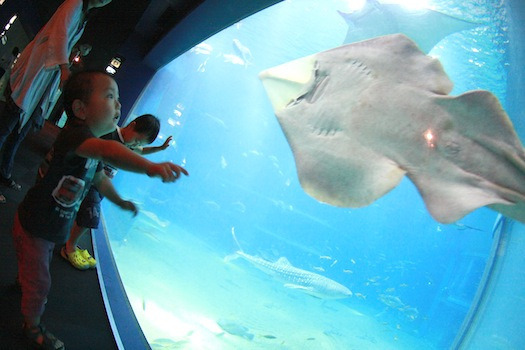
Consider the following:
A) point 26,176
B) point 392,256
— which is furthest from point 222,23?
point 392,256

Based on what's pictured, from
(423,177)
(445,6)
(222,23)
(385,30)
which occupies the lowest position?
(423,177)

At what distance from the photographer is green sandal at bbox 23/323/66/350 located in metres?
0.91

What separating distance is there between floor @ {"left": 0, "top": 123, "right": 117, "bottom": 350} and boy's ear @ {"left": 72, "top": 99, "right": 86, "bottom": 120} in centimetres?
73

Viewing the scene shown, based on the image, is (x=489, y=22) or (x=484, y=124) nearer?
(x=484, y=124)

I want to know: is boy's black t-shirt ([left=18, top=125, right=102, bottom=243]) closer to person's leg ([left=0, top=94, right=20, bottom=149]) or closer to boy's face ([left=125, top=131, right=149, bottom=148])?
boy's face ([left=125, top=131, right=149, bottom=148])

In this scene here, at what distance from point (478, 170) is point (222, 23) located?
316cm

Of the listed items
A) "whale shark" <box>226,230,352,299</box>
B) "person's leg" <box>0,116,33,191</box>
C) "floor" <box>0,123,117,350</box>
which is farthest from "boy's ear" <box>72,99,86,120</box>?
"whale shark" <box>226,230,352,299</box>

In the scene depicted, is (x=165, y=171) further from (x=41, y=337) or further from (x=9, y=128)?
(x=9, y=128)

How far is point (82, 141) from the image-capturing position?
756 millimetres

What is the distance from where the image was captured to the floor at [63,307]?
3.34 ft

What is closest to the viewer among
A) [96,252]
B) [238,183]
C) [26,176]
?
[96,252]

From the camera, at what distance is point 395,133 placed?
0.91 metres

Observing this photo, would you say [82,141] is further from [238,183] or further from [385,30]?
[238,183]

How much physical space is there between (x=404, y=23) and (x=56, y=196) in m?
3.42
